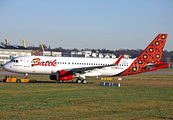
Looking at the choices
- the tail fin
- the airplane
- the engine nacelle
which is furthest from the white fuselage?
the tail fin

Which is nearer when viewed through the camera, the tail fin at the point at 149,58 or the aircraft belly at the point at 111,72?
the aircraft belly at the point at 111,72

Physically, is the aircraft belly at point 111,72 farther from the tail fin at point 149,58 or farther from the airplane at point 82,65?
the tail fin at point 149,58

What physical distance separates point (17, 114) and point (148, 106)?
11.7 m

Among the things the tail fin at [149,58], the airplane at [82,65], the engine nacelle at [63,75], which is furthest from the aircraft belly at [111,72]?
the engine nacelle at [63,75]

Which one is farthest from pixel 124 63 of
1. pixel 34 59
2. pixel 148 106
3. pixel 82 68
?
pixel 148 106

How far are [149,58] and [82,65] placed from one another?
14.1 m

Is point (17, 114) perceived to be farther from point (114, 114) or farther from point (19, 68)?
point (19, 68)

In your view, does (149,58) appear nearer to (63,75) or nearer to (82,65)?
(82,65)

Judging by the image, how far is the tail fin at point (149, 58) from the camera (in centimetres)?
5267

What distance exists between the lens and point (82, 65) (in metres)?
50.2

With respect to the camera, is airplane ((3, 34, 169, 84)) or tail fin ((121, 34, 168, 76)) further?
tail fin ((121, 34, 168, 76))

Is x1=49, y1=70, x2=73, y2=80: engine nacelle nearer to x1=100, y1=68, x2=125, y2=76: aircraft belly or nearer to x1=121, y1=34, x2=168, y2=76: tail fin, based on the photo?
x1=100, y1=68, x2=125, y2=76: aircraft belly

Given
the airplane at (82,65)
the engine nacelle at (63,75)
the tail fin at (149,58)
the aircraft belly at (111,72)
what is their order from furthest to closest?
the tail fin at (149,58) < the aircraft belly at (111,72) < the airplane at (82,65) < the engine nacelle at (63,75)

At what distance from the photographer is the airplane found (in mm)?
47875
